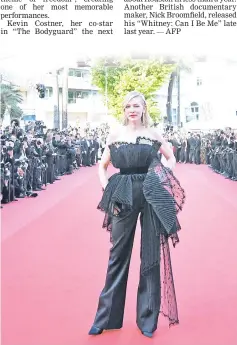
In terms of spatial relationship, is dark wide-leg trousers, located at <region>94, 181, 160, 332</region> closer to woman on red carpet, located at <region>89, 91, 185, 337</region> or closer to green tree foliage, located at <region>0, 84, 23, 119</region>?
woman on red carpet, located at <region>89, 91, 185, 337</region>

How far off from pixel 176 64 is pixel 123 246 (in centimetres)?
1728

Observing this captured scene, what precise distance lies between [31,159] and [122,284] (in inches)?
278

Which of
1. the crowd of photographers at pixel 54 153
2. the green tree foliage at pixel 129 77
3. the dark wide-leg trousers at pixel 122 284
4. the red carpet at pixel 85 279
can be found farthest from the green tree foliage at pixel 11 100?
the dark wide-leg trousers at pixel 122 284

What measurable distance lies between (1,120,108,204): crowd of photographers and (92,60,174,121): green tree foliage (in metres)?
3.65

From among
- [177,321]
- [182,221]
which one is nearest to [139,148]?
[177,321]

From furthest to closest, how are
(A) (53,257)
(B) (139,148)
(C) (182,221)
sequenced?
(C) (182,221)
(A) (53,257)
(B) (139,148)

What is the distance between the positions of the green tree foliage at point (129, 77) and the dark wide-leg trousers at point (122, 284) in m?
14.4

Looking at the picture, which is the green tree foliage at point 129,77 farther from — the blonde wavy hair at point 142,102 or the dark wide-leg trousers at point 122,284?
the dark wide-leg trousers at point 122,284

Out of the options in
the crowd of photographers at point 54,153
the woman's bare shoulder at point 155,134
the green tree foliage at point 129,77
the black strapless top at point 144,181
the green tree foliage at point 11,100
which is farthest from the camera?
the green tree foliage at point 129,77

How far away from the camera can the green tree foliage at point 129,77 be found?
18.3 metres

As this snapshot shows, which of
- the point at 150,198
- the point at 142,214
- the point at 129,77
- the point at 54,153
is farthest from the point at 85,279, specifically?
the point at 129,77

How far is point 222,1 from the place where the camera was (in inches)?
171

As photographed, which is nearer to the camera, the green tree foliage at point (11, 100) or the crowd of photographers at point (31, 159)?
the crowd of photographers at point (31, 159)

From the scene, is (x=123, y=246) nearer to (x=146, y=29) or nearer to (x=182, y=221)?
Result: (x=146, y=29)
